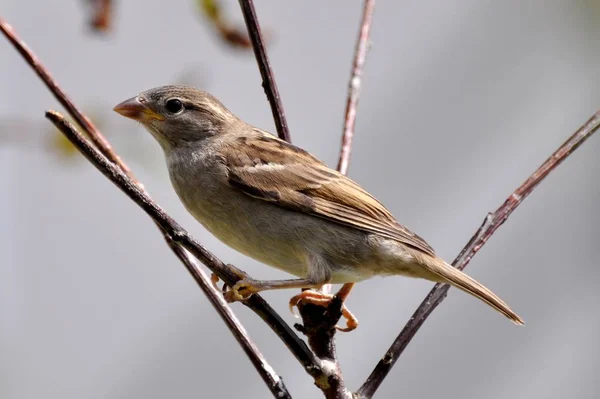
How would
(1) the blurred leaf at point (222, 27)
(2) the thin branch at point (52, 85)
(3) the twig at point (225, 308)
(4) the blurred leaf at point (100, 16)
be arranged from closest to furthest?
1. (3) the twig at point (225, 308)
2. (2) the thin branch at point (52, 85)
3. (4) the blurred leaf at point (100, 16)
4. (1) the blurred leaf at point (222, 27)

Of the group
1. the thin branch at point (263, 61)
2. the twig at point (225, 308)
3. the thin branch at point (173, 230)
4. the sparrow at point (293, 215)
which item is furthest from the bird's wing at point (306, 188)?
the thin branch at point (173, 230)

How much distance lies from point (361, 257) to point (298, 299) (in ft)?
1.91

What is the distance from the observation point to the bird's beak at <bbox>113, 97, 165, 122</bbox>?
3.12m

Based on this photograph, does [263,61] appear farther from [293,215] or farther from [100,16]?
[293,215]

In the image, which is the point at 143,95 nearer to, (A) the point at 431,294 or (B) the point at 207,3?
(B) the point at 207,3

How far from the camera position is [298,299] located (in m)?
2.40

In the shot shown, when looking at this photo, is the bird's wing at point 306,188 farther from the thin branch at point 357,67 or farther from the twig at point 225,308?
the twig at point 225,308

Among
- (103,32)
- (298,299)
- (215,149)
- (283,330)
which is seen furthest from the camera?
(215,149)

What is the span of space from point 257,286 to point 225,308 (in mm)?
333

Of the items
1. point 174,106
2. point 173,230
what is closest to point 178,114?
point 174,106

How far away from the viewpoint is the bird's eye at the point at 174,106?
3316 mm

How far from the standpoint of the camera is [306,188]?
3070 millimetres

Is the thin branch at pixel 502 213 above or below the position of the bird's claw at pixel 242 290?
above

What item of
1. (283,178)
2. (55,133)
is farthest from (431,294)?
(55,133)
